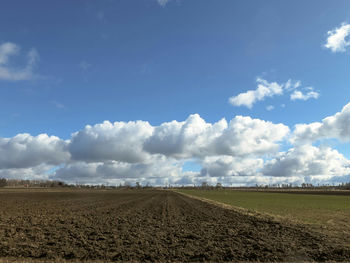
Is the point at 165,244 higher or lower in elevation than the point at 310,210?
higher

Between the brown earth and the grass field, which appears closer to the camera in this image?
the brown earth

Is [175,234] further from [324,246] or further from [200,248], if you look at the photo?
[324,246]

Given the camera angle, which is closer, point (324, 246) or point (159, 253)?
point (159, 253)

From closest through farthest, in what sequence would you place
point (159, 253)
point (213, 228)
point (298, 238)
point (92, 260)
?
point (92, 260) → point (159, 253) → point (298, 238) → point (213, 228)

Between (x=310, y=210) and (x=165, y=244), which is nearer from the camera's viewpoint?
(x=165, y=244)

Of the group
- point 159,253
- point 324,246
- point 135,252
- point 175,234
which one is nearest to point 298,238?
point 324,246

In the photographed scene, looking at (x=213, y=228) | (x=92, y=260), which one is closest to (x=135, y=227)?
(x=213, y=228)

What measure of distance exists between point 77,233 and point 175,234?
670cm

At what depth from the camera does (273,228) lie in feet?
72.3

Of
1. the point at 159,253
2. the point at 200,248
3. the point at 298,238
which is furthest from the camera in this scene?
the point at 298,238

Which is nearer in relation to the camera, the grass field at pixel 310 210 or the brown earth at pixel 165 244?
the brown earth at pixel 165 244

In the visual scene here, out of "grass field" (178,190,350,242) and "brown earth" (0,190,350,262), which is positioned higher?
"brown earth" (0,190,350,262)

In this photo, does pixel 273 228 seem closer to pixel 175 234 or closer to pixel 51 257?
pixel 175 234

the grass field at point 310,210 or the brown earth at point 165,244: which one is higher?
the brown earth at point 165,244
